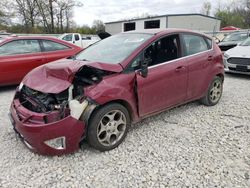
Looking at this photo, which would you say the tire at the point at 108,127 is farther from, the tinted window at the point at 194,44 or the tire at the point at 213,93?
the tire at the point at 213,93

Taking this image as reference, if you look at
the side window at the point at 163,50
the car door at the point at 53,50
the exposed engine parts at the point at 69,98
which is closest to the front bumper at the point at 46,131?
the exposed engine parts at the point at 69,98

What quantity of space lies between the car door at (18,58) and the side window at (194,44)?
12.5 ft

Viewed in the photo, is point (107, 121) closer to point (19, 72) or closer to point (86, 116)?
point (86, 116)

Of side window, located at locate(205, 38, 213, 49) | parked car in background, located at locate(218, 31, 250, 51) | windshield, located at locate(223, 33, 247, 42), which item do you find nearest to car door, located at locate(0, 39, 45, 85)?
side window, located at locate(205, 38, 213, 49)

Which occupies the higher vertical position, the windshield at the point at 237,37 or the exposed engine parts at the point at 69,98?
the windshield at the point at 237,37

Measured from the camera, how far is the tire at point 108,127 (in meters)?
2.80

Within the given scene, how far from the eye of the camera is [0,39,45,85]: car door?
223 inches

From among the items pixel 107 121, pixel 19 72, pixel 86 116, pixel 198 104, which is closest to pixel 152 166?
pixel 107 121

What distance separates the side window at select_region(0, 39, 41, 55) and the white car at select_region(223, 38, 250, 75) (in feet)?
19.2

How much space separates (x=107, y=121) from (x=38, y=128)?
2.76 ft

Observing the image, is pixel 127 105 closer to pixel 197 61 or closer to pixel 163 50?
pixel 163 50

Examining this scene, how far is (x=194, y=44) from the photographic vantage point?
417 cm

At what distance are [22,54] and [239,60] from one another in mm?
6312

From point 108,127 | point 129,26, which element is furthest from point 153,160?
point 129,26
